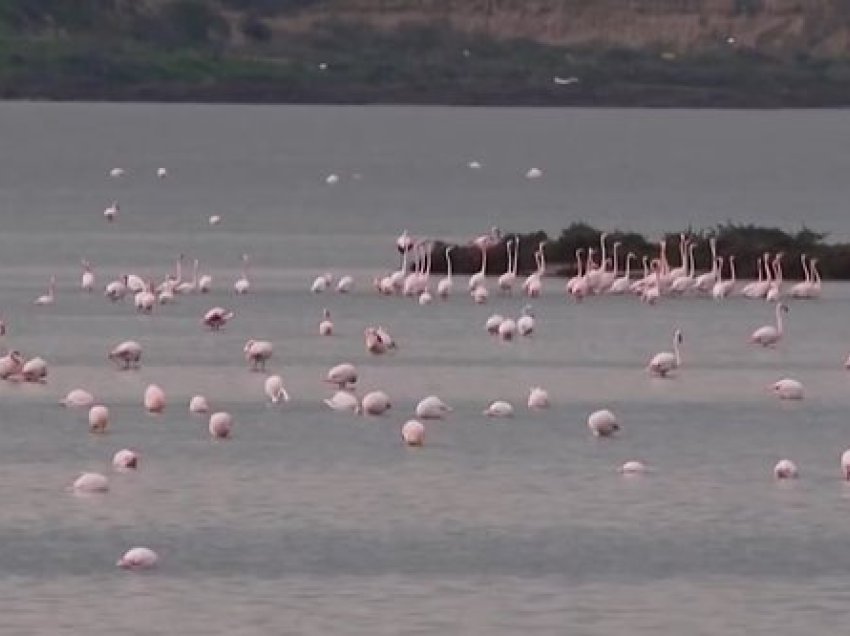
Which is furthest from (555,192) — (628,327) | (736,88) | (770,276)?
(736,88)

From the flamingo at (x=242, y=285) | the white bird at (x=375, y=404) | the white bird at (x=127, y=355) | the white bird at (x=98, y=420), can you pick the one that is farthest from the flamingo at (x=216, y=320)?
the white bird at (x=98, y=420)

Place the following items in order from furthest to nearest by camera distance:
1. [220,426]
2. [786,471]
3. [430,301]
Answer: [430,301]
[220,426]
[786,471]

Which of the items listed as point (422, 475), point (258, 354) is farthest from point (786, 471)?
point (258, 354)

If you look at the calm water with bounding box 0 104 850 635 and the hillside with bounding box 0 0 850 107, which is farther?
the hillside with bounding box 0 0 850 107

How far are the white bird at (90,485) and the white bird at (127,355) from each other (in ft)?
33.3

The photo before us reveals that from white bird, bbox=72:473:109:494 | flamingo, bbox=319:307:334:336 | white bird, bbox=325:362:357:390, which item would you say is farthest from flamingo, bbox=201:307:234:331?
white bird, bbox=72:473:109:494

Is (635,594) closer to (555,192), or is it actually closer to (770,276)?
(770,276)

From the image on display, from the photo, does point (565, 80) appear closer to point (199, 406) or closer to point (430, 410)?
point (199, 406)

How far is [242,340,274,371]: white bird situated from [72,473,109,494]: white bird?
9.70 meters

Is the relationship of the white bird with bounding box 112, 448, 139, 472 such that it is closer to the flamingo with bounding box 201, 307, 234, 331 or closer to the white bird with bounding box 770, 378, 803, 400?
the white bird with bounding box 770, 378, 803, 400

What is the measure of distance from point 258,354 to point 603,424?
258 inches

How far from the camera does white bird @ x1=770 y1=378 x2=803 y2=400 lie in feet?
116

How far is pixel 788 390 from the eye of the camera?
116ft

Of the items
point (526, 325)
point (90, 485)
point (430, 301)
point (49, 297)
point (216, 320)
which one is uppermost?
point (49, 297)
